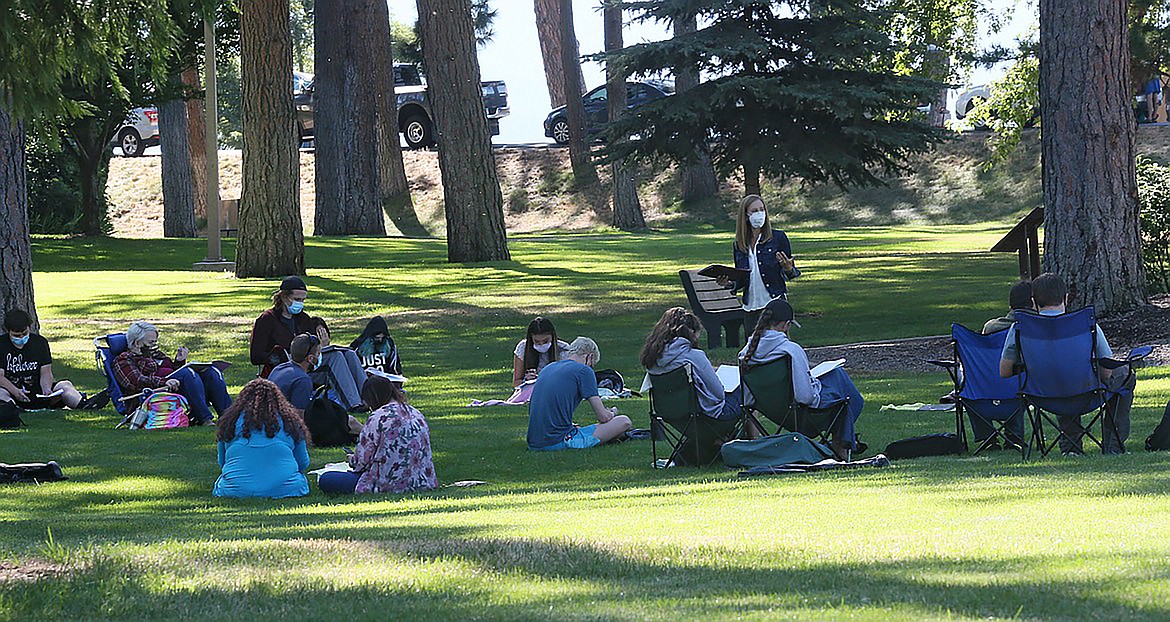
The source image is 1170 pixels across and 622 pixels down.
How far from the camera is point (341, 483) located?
10.2 m

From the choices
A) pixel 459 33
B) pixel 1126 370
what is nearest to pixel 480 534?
pixel 1126 370

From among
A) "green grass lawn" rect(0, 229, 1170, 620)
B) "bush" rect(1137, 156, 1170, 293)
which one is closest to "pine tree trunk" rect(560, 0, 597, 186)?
"bush" rect(1137, 156, 1170, 293)

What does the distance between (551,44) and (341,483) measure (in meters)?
50.4

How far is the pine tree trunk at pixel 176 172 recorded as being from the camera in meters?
41.6

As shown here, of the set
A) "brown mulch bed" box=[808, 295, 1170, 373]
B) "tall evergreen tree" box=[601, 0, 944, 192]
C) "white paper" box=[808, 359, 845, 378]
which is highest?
"tall evergreen tree" box=[601, 0, 944, 192]

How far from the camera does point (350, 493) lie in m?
10.2

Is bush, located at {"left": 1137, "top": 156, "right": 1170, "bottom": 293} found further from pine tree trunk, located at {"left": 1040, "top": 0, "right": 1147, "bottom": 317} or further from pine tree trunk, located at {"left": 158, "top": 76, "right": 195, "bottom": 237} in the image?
pine tree trunk, located at {"left": 158, "top": 76, "right": 195, "bottom": 237}

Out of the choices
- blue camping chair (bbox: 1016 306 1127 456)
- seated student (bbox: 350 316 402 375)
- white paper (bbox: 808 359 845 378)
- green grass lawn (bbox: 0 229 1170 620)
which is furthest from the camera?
seated student (bbox: 350 316 402 375)

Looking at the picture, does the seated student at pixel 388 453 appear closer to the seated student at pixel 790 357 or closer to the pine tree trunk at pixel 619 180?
the seated student at pixel 790 357

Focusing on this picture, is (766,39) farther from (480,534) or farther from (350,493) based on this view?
(480,534)

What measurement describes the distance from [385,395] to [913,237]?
30.5 metres

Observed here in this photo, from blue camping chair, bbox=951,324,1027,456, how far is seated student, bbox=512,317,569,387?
441 centimetres

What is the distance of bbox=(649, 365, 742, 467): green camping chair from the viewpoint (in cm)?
1030

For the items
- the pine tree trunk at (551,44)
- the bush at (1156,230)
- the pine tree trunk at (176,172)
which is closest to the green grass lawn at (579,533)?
the bush at (1156,230)
